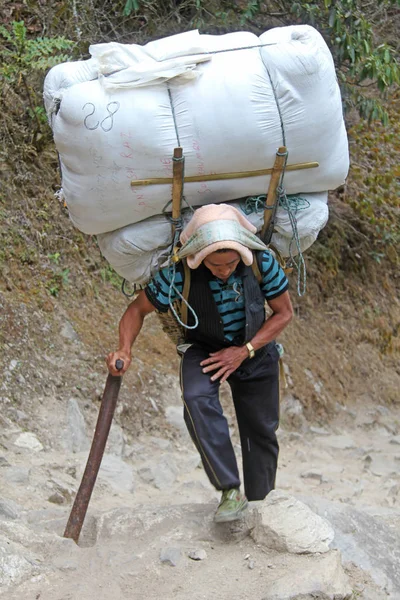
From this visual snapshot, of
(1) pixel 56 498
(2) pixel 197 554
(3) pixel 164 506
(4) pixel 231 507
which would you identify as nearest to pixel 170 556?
(2) pixel 197 554

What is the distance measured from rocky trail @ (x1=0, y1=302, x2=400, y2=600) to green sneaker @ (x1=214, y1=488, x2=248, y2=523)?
0.19 ft

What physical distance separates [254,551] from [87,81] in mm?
2053

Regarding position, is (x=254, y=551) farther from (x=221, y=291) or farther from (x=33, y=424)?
(x=33, y=424)

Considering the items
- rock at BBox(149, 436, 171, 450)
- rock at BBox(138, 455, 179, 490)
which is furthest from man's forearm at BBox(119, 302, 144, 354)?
rock at BBox(149, 436, 171, 450)

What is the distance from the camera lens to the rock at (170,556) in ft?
10.7

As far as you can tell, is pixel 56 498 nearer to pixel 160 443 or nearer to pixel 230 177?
pixel 160 443

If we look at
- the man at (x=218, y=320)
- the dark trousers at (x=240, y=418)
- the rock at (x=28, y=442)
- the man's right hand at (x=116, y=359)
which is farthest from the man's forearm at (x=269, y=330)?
the rock at (x=28, y=442)

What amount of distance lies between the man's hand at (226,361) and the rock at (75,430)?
188 cm

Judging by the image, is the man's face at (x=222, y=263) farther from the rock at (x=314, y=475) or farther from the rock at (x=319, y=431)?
the rock at (x=319, y=431)

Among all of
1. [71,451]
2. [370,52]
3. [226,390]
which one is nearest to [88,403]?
[71,451]

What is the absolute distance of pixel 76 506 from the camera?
349cm

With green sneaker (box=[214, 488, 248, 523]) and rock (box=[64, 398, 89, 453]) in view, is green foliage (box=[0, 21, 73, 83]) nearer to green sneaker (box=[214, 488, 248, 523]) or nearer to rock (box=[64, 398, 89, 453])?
rock (box=[64, 398, 89, 453])

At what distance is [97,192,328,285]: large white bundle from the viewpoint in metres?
3.40

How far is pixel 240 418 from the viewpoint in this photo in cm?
381
